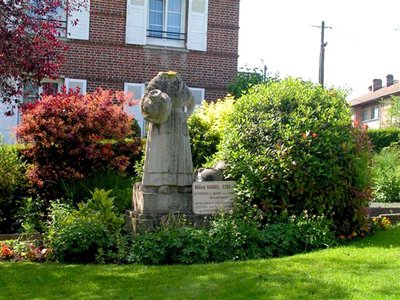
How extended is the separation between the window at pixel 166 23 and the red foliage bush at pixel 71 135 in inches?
246

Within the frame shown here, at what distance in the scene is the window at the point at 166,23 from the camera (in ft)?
58.3

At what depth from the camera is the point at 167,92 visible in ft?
28.1

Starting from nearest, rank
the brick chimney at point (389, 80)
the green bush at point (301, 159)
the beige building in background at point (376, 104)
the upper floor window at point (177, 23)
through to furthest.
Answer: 1. the green bush at point (301, 159)
2. the upper floor window at point (177, 23)
3. the beige building in background at point (376, 104)
4. the brick chimney at point (389, 80)

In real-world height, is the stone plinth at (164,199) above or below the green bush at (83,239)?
above

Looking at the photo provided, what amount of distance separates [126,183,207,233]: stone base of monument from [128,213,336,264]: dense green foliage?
36 cm

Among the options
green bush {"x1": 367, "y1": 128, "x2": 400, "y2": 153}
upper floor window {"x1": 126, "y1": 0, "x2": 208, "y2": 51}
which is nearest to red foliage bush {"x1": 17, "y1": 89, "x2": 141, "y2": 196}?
upper floor window {"x1": 126, "y1": 0, "x2": 208, "y2": 51}

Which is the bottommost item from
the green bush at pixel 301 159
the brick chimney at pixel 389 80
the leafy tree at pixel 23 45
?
the green bush at pixel 301 159

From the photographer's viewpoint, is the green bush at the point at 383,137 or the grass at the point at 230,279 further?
the green bush at the point at 383,137

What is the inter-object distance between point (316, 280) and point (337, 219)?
9.07 feet

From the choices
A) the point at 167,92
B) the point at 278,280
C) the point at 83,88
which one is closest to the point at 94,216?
the point at 167,92

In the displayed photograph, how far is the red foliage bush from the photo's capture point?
37.0 feet

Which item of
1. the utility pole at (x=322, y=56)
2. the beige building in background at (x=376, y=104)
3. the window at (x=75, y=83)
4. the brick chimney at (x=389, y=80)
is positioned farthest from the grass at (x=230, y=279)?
the brick chimney at (x=389, y=80)

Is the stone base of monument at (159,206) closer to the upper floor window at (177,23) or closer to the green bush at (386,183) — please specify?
the green bush at (386,183)

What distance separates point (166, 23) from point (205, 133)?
6.61 m
